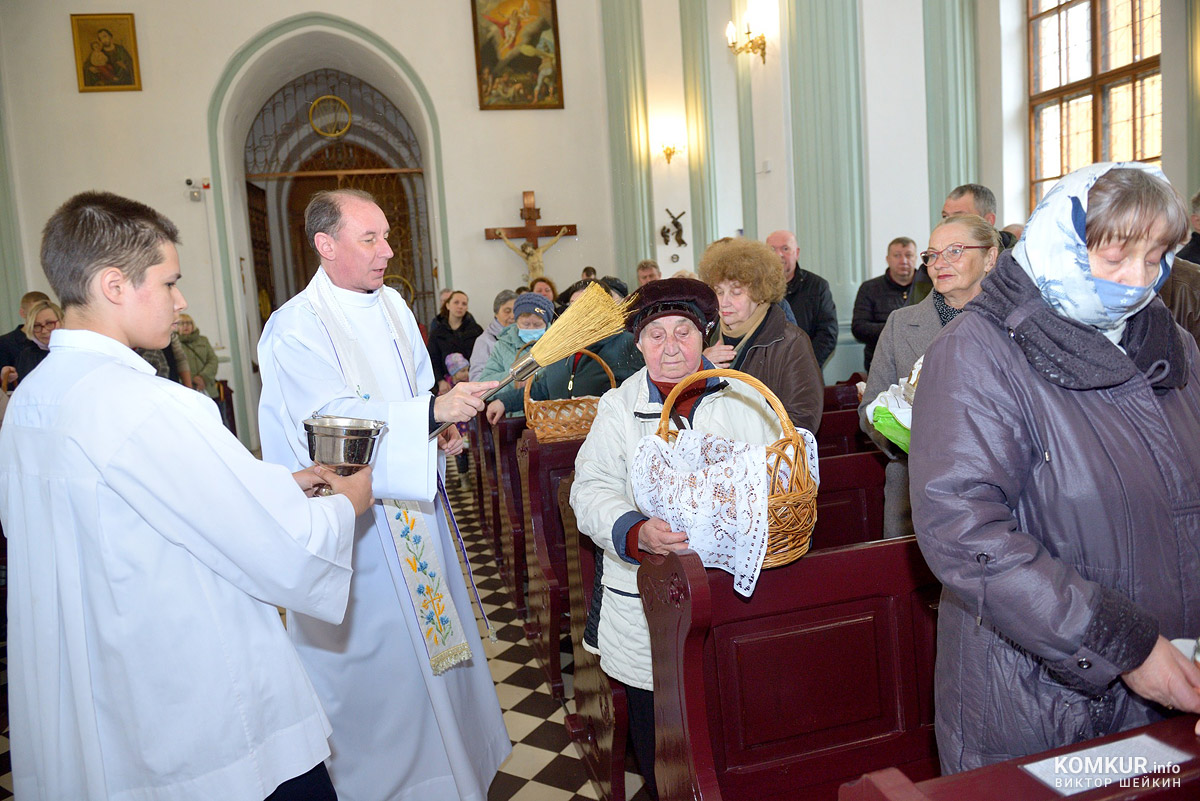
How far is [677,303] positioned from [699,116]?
26.5 ft

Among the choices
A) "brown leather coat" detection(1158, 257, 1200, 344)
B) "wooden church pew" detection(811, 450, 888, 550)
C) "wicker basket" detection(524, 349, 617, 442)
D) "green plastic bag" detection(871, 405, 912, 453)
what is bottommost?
"wooden church pew" detection(811, 450, 888, 550)

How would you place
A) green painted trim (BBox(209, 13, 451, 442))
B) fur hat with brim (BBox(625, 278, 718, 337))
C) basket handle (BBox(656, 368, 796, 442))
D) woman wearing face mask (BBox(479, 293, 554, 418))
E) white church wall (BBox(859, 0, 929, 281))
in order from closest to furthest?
basket handle (BBox(656, 368, 796, 442)) → fur hat with brim (BBox(625, 278, 718, 337)) → woman wearing face mask (BBox(479, 293, 554, 418)) → white church wall (BBox(859, 0, 929, 281)) → green painted trim (BBox(209, 13, 451, 442))

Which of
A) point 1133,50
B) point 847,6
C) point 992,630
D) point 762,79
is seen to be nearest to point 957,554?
point 992,630

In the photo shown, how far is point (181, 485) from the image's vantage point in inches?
58.7

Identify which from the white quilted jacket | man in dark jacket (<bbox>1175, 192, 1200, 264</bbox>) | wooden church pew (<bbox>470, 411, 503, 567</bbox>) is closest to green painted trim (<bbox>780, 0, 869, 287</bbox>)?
man in dark jacket (<bbox>1175, 192, 1200, 264</bbox>)

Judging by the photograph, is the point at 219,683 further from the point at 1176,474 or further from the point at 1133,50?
the point at 1133,50

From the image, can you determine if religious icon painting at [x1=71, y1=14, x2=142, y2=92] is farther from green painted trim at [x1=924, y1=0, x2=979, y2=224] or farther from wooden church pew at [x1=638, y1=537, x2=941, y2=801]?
wooden church pew at [x1=638, y1=537, x2=941, y2=801]

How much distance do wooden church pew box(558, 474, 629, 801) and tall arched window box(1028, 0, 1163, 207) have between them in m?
5.39

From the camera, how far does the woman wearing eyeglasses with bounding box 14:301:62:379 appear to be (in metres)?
5.89

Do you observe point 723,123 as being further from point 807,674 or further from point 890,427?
point 807,674

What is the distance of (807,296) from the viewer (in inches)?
217

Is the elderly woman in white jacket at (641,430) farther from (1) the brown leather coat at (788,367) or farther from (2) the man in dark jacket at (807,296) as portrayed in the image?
(2) the man in dark jacket at (807,296)

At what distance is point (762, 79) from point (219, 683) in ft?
21.1

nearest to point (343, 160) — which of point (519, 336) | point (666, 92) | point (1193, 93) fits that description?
point (666, 92)
